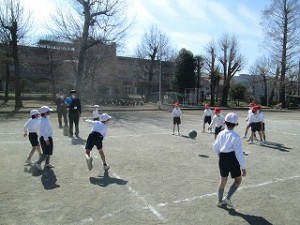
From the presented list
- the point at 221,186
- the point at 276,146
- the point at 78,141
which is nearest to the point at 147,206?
the point at 221,186

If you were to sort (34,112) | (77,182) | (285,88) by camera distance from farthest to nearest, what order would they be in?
(285,88)
(34,112)
(77,182)

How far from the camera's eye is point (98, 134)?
7.82 metres

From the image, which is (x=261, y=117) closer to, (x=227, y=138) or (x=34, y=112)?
(x=227, y=138)

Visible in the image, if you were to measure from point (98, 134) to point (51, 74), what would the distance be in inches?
1356

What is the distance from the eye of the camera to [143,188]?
260 inches

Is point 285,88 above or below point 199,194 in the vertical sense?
above

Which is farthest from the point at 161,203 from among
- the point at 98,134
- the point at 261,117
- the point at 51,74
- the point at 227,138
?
the point at 51,74

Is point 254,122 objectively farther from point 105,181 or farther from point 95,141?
point 105,181

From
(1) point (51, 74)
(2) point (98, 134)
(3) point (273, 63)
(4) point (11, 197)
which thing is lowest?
(4) point (11, 197)

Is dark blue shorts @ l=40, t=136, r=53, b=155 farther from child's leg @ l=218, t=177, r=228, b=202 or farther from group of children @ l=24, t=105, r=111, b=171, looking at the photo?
child's leg @ l=218, t=177, r=228, b=202

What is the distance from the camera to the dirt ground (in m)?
5.18

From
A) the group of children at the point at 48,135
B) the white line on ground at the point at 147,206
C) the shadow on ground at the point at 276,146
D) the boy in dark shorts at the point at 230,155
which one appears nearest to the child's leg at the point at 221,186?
the boy in dark shorts at the point at 230,155

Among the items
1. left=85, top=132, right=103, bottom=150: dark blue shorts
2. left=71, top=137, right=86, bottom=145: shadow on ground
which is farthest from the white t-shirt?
left=71, top=137, right=86, bottom=145: shadow on ground

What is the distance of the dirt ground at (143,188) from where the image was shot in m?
5.18
